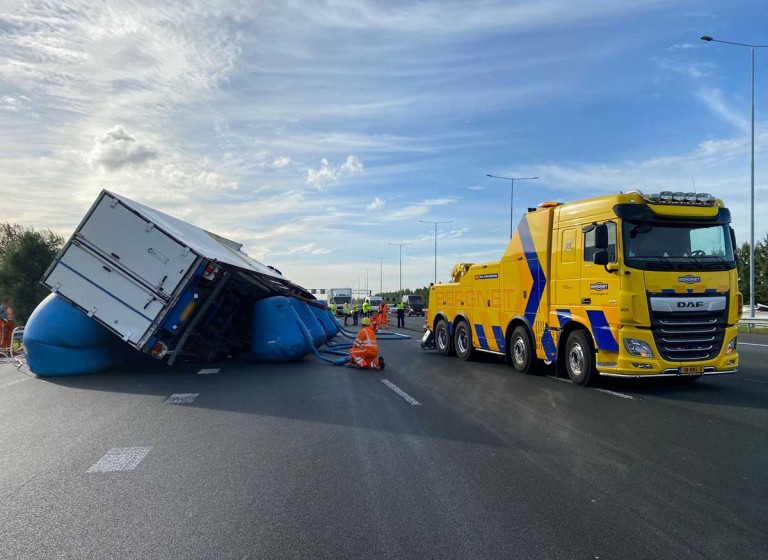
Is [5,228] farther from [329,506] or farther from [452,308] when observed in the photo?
[329,506]

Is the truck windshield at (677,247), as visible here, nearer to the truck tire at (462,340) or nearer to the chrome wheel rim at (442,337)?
the truck tire at (462,340)

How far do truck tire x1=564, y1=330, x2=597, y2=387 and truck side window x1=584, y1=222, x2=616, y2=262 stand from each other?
1322mm

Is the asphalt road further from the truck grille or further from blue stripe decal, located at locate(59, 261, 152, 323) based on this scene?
blue stripe decal, located at locate(59, 261, 152, 323)

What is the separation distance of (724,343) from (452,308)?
A: 7.62m

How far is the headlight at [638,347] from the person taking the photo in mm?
9375

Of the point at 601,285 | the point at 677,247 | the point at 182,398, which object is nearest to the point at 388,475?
the point at 182,398

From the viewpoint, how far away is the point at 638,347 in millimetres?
9375

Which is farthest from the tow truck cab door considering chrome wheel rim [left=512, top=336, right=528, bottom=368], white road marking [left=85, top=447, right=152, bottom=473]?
white road marking [left=85, top=447, right=152, bottom=473]

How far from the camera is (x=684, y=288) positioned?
31.3 ft

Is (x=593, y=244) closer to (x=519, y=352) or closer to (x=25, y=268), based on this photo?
(x=519, y=352)

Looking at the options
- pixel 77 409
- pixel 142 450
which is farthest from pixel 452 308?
pixel 142 450

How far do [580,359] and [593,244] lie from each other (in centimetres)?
198

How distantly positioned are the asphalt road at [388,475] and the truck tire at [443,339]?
694 cm

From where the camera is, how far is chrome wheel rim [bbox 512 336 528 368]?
12545mm
